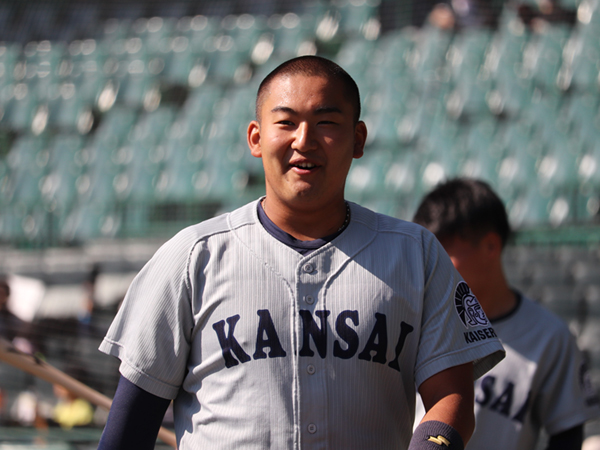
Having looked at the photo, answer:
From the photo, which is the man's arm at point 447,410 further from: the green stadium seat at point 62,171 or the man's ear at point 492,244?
the green stadium seat at point 62,171

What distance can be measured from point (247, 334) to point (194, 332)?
9cm

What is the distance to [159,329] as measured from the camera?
0.98m

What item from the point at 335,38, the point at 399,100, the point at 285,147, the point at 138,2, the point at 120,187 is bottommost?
the point at 285,147

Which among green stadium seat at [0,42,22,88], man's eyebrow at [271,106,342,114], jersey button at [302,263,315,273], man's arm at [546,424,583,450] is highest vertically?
green stadium seat at [0,42,22,88]

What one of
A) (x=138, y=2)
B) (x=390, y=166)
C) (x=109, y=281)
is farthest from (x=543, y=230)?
(x=138, y=2)

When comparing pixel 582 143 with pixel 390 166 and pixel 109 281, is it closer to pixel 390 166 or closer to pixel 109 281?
pixel 390 166

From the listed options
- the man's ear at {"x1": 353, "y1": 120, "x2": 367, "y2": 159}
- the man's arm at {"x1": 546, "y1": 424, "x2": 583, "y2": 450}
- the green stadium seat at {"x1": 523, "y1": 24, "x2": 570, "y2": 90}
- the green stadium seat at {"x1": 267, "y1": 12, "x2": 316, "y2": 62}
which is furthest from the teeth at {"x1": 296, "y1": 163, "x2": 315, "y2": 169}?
the green stadium seat at {"x1": 267, "y1": 12, "x2": 316, "y2": 62}

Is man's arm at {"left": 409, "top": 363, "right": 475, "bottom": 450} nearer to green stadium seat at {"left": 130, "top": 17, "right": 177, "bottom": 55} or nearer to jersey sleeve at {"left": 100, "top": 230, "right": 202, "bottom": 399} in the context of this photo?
jersey sleeve at {"left": 100, "top": 230, "right": 202, "bottom": 399}

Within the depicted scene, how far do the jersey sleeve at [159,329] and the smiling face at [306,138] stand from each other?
0.62 ft

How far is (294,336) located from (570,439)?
924 millimetres

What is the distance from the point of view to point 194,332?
994 mm

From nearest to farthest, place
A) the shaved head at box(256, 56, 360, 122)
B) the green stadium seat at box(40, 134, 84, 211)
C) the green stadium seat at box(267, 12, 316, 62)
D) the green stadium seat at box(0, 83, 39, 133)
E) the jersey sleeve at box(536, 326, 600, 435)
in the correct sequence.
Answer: the shaved head at box(256, 56, 360, 122) < the jersey sleeve at box(536, 326, 600, 435) < the green stadium seat at box(40, 134, 84, 211) < the green stadium seat at box(267, 12, 316, 62) < the green stadium seat at box(0, 83, 39, 133)

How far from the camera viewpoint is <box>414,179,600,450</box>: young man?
151cm

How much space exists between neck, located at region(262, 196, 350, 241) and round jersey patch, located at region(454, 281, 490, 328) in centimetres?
22
